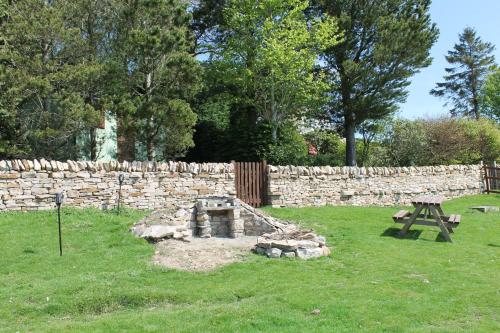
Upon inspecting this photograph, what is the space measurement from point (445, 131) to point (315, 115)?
7836mm

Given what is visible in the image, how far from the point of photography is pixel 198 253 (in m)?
9.77

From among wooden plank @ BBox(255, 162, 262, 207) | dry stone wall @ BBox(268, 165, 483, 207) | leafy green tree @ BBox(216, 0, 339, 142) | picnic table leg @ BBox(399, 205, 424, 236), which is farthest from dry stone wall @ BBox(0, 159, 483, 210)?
leafy green tree @ BBox(216, 0, 339, 142)

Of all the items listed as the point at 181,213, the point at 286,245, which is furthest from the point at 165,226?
the point at 286,245

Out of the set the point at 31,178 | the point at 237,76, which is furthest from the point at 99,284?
the point at 237,76

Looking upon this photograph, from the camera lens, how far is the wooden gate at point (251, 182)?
1545 centimetres

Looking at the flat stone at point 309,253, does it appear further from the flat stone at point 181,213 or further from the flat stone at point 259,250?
the flat stone at point 181,213

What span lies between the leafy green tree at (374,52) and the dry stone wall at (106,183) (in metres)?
12.1

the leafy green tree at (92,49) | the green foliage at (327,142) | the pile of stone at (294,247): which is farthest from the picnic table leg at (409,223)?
the green foliage at (327,142)

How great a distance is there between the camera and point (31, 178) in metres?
11.9

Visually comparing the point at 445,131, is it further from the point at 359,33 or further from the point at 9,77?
the point at 9,77

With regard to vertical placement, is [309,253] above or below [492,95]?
below

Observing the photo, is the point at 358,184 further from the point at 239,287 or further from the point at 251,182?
the point at 239,287

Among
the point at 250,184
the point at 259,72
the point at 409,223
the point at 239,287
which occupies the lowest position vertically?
the point at 239,287

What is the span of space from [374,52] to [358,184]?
29.1ft
